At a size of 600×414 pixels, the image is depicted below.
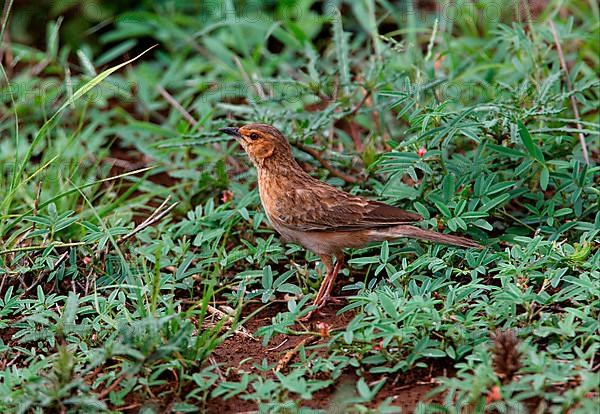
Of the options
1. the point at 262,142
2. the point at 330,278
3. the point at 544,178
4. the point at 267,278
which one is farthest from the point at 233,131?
the point at 544,178

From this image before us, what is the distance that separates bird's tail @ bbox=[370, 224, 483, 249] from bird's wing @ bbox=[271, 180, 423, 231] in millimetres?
42

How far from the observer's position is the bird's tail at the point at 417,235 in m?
5.27

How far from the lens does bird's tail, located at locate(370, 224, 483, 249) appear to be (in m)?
5.27

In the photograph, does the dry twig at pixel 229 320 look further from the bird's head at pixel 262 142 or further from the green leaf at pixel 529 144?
the green leaf at pixel 529 144

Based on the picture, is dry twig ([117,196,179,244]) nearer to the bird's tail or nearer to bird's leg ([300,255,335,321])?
bird's leg ([300,255,335,321])

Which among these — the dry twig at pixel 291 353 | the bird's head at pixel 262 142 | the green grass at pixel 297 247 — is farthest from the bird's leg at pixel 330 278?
the bird's head at pixel 262 142

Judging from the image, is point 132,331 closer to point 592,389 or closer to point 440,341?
point 440,341

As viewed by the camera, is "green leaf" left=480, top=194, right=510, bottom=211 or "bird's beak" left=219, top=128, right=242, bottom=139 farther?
"bird's beak" left=219, top=128, right=242, bottom=139

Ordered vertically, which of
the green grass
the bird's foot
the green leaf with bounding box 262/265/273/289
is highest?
the green grass

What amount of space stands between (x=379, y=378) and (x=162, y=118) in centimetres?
428

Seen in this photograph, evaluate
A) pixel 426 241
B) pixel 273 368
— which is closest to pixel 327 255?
pixel 426 241

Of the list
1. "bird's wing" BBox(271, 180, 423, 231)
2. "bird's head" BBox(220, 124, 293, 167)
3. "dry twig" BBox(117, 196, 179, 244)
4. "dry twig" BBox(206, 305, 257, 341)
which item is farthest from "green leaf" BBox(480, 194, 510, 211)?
"dry twig" BBox(117, 196, 179, 244)

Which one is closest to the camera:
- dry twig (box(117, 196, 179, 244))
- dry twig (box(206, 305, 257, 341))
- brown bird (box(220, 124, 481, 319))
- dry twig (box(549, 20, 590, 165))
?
dry twig (box(206, 305, 257, 341))

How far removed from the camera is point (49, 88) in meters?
8.26
